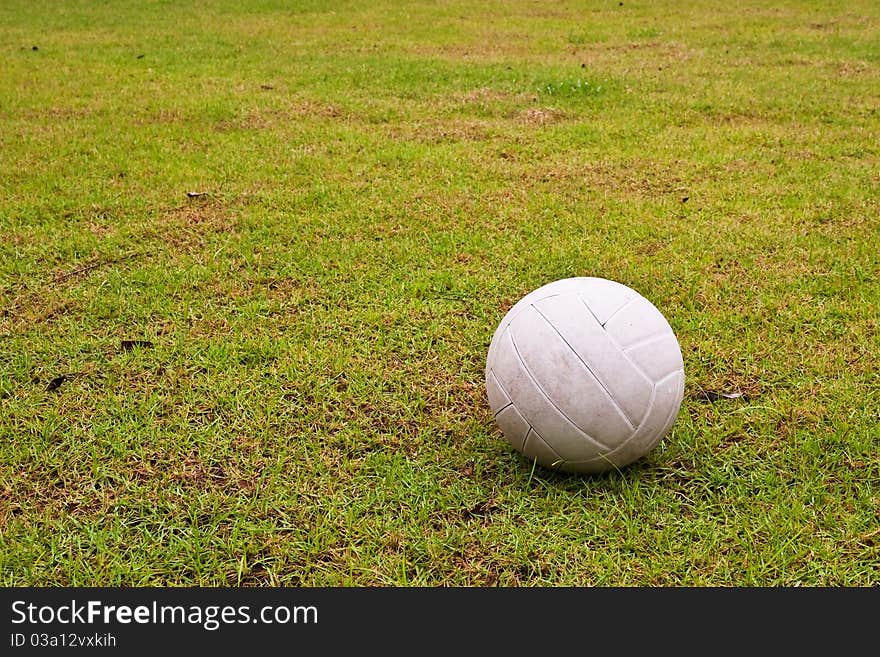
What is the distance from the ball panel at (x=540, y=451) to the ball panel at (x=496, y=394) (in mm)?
156

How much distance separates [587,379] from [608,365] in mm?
91

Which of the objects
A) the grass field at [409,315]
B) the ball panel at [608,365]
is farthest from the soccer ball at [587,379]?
the grass field at [409,315]

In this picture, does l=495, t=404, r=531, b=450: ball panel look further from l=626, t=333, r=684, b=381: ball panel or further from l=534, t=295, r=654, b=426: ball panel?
l=626, t=333, r=684, b=381: ball panel

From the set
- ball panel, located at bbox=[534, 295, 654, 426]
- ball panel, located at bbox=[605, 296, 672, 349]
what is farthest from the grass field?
ball panel, located at bbox=[605, 296, 672, 349]

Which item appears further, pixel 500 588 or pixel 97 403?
pixel 97 403

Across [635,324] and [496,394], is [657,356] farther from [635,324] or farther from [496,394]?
[496,394]

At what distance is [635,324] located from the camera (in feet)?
9.32

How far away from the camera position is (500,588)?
100.0 inches

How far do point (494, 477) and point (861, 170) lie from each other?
4.91 meters

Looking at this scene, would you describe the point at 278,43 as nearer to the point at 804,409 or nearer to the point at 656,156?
the point at 656,156

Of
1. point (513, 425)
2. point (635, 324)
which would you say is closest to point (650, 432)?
point (635, 324)

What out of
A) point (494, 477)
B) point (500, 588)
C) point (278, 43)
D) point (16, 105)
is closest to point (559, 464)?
point (494, 477)

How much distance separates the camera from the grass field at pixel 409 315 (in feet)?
8.95

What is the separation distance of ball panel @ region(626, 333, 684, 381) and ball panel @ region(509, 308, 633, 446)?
185 millimetres
